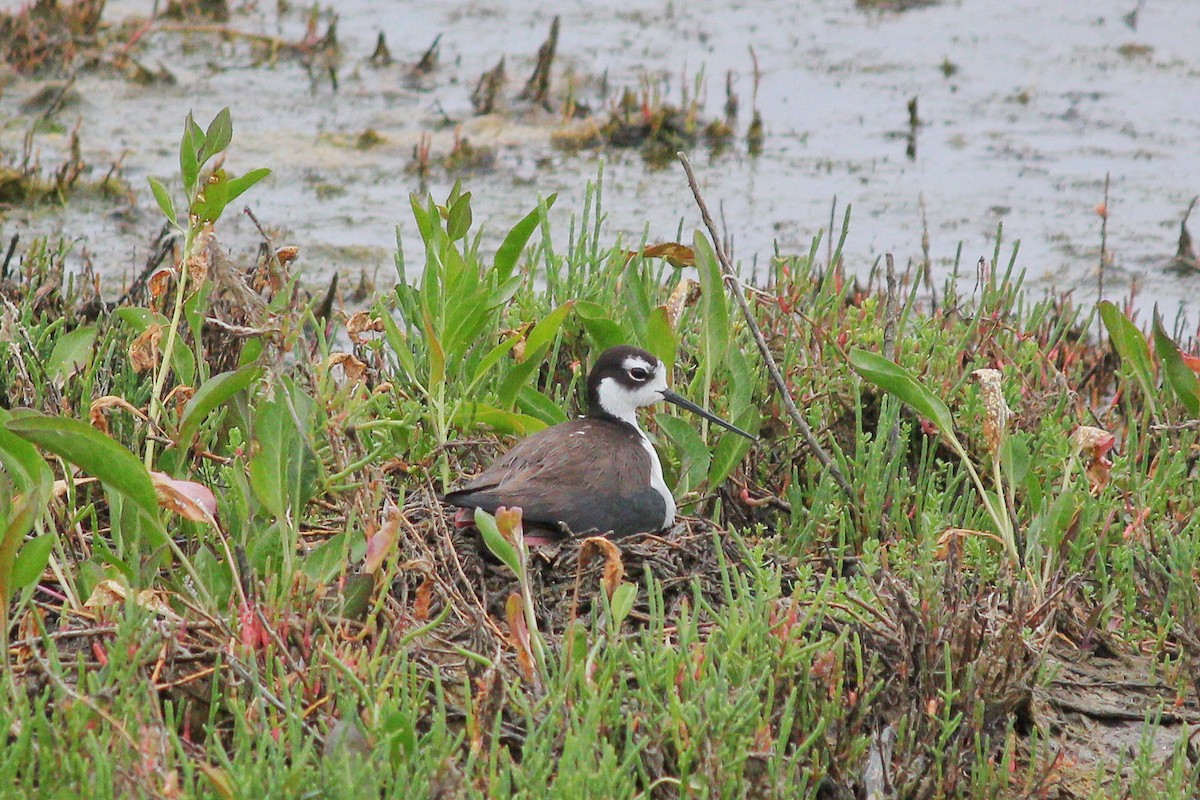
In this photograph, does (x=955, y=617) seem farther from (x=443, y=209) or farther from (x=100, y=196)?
(x=100, y=196)

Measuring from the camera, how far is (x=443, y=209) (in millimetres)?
4781

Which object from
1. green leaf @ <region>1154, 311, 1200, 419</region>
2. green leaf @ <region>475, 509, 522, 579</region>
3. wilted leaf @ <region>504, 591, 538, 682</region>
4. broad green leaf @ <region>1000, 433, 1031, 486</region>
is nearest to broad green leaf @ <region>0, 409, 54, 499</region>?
green leaf @ <region>475, 509, 522, 579</region>

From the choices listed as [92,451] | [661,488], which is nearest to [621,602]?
[661,488]

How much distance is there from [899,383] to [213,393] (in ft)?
5.84

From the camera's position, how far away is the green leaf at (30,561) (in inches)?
129

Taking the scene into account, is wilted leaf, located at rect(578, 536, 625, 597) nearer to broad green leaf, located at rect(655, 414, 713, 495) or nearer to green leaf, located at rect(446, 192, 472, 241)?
broad green leaf, located at rect(655, 414, 713, 495)

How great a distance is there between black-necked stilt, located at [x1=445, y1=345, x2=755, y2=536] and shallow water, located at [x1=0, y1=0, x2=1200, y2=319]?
258 centimetres

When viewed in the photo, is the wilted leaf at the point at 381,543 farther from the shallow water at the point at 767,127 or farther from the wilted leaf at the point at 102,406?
the shallow water at the point at 767,127

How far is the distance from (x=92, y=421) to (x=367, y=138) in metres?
5.37

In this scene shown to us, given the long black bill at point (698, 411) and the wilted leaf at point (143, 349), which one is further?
the long black bill at point (698, 411)

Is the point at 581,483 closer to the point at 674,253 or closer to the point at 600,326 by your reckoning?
the point at 600,326

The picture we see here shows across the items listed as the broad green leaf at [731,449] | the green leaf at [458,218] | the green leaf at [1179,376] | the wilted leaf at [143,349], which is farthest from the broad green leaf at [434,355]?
the green leaf at [1179,376]

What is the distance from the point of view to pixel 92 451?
3354mm

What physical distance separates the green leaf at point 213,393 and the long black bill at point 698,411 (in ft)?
4.84
